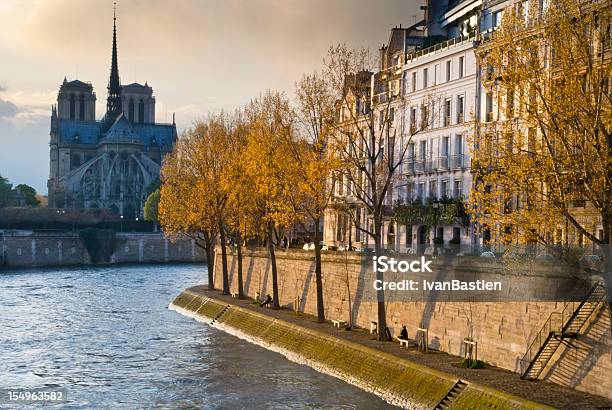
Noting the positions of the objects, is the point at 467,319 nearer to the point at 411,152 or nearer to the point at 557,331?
the point at 557,331

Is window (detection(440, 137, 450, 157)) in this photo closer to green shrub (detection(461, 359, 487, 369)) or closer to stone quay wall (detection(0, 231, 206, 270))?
green shrub (detection(461, 359, 487, 369))

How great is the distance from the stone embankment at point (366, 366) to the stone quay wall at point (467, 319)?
308cm

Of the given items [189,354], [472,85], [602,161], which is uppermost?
[472,85]

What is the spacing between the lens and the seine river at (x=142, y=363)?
148ft

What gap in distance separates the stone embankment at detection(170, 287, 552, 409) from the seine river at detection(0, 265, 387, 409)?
0.71m

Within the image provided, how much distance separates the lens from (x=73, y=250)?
6644 inches

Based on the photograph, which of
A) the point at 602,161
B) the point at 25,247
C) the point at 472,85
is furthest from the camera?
the point at 25,247

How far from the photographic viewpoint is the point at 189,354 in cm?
5794

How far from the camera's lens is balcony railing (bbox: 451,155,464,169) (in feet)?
219

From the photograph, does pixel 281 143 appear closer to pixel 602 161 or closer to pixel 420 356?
pixel 420 356

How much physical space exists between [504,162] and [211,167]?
164 ft

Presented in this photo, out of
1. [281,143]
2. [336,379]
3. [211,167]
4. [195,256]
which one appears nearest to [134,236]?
[195,256]

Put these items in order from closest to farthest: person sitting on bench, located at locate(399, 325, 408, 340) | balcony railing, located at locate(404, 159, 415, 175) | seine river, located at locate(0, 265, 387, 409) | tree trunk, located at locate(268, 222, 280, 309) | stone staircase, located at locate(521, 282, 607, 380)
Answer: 1. stone staircase, located at locate(521, 282, 607, 380)
2. seine river, located at locate(0, 265, 387, 409)
3. person sitting on bench, located at locate(399, 325, 408, 340)
4. tree trunk, located at locate(268, 222, 280, 309)
5. balcony railing, located at locate(404, 159, 415, 175)

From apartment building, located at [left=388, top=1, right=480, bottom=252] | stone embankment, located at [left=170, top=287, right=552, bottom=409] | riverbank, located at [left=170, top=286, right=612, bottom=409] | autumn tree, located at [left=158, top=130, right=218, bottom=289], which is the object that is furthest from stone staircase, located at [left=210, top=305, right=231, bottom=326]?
apartment building, located at [left=388, top=1, right=480, bottom=252]
